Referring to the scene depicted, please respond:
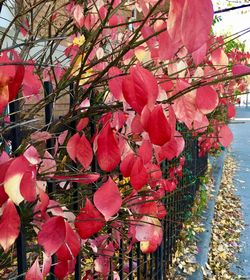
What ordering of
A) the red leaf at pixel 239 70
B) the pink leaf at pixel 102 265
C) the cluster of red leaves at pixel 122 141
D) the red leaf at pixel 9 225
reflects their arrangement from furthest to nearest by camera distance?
the pink leaf at pixel 102 265, the red leaf at pixel 239 70, the red leaf at pixel 9 225, the cluster of red leaves at pixel 122 141

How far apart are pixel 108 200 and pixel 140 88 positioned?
1.16 feet

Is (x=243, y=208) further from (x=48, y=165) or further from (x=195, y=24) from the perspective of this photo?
(x=195, y=24)

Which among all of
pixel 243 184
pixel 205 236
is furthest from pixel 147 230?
pixel 243 184

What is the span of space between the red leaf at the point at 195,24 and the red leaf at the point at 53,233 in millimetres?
676

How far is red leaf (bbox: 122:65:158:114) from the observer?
0.95m

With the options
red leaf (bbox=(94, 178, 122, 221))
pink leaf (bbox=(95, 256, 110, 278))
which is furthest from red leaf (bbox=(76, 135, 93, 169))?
pink leaf (bbox=(95, 256, 110, 278))

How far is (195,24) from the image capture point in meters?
0.63

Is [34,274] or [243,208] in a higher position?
[34,274]

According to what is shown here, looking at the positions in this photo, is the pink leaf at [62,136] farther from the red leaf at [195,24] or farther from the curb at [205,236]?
the curb at [205,236]

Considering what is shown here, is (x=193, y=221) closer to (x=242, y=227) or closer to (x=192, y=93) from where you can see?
(x=242, y=227)

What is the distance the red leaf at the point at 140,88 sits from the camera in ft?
3.12

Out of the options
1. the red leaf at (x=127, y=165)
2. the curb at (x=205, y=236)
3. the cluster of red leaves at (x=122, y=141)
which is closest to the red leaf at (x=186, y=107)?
the cluster of red leaves at (x=122, y=141)

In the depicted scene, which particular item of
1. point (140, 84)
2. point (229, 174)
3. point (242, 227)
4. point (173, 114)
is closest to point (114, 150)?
point (173, 114)

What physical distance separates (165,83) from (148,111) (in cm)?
51
